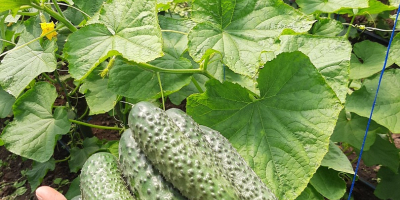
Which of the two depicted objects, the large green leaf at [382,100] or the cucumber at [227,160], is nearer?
the cucumber at [227,160]

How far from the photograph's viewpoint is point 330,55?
1940 mm

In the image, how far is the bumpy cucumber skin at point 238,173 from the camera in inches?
58.1

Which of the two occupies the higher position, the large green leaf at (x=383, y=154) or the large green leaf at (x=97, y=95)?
the large green leaf at (x=97, y=95)

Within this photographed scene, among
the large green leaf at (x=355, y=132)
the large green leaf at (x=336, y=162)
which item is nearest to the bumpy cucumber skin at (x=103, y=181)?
the large green leaf at (x=336, y=162)

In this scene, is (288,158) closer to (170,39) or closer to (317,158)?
(317,158)

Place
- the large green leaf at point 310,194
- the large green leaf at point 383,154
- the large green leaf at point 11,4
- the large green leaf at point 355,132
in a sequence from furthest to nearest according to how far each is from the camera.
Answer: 1. the large green leaf at point 383,154
2. the large green leaf at point 355,132
3. the large green leaf at point 310,194
4. the large green leaf at point 11,4

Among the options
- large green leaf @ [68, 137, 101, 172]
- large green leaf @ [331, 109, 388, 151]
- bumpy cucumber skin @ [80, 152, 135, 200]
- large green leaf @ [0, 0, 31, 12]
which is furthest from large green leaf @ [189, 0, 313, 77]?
large green leaf @ [68, 137, 101, 172]

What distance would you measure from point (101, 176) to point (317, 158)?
1.00 meters

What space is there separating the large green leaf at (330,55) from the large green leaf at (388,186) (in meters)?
1.34

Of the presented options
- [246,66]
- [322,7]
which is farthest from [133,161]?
[322,7]

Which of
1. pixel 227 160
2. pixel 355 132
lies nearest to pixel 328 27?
pixel 355 132

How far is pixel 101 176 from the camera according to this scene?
1.54m

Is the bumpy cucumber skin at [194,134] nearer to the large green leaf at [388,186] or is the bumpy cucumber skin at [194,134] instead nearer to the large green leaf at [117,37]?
the large green leaf at [117,37]

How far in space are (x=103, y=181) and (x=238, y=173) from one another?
1.80ft
